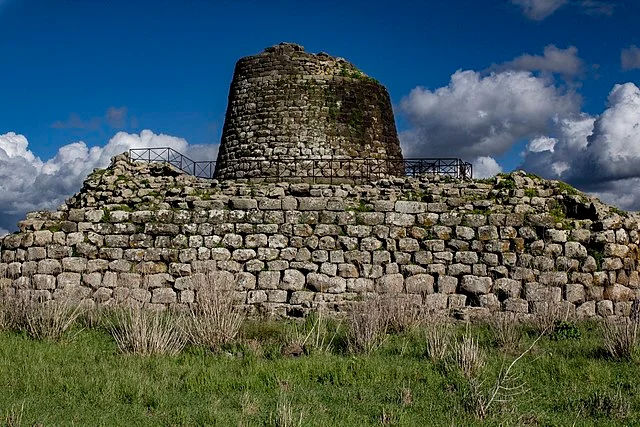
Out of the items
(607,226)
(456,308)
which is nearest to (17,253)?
(456,308)

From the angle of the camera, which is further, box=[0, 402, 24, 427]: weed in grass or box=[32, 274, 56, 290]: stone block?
box=[32, 274, 56, 290]: stone block

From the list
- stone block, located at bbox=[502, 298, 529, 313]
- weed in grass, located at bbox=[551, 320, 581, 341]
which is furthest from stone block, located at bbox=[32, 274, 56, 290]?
weed in grass, located at bbox=[551, 320, 581, 341]

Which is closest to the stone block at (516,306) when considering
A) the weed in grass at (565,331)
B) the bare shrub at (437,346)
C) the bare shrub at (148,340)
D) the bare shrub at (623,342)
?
the weed in grass at (565,331)

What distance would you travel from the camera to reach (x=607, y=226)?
11.1m

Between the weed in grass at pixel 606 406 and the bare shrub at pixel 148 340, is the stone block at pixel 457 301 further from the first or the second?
the bare shrub at pixel 148 340

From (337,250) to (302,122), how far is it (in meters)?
5.52

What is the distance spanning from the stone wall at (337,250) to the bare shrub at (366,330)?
1712 mm

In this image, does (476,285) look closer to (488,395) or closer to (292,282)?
(292,282)

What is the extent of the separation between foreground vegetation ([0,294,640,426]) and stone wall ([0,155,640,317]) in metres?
1.30

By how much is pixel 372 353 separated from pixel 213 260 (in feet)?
13.6

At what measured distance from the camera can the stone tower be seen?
51.1ft

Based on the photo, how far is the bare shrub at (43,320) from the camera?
8656 mm

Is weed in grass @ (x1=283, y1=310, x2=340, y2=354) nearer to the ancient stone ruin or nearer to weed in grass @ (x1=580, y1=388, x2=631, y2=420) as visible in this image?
the ancient stone ruin

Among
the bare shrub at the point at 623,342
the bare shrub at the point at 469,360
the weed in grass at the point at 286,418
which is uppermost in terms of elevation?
the bare shrub at the point at 623,342
